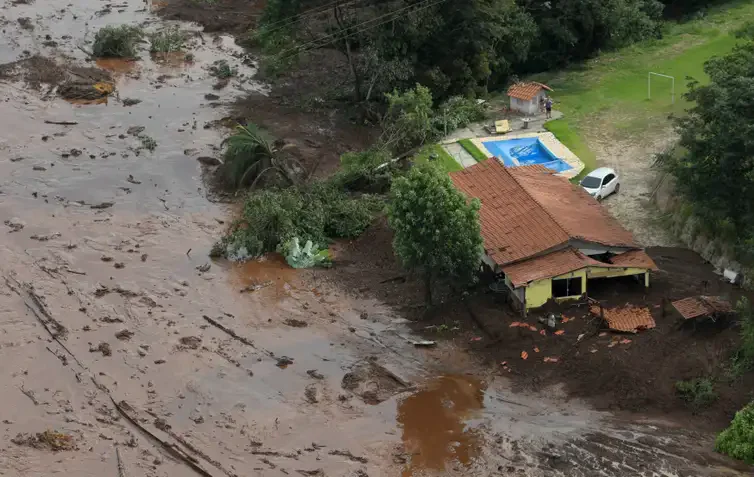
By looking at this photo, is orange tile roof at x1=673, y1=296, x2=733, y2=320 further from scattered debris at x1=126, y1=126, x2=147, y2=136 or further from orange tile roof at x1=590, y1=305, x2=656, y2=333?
scattered debris at x1=126, y1=126, x2=147, y2=136

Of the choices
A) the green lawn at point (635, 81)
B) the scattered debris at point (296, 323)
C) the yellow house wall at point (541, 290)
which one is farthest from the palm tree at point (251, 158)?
the yellow house wall at point (541, 290)

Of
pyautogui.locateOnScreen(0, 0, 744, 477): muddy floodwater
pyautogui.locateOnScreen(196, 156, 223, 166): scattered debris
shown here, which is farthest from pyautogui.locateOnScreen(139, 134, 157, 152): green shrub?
pyautogui.locateOnScreen(196, 156, 223, 166): scattered debris

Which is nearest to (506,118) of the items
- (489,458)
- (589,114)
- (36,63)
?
(589,114)

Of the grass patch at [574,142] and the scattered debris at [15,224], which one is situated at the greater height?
the grass patch at [574,142]

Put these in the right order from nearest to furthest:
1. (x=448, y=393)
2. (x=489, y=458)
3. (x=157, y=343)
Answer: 1. (x=489, y=458)
2. (x=448, y=393)
3. (x=157, y=343)

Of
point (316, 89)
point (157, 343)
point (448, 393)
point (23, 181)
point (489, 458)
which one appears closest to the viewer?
point (489, 458)

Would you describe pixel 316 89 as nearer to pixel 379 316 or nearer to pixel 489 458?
pixel 379 316

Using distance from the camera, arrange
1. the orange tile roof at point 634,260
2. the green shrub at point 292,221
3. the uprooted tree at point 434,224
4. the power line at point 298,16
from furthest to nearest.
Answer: the power line at point 298,16
the green shrub at point 292,221
the orange tile roof at point 634,260
the uprooted tree at point 434,224

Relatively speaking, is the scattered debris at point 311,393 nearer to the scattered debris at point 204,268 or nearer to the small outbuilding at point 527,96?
the scattered debris at point 204,268
